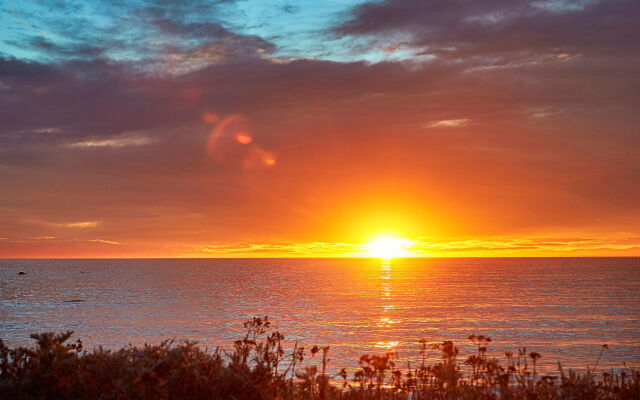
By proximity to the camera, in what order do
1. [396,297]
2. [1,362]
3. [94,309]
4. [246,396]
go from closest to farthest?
[246,396] → [1,362] → [94,309] → [396,297]

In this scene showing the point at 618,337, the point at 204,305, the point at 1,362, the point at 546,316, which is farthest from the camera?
the point at 204,305

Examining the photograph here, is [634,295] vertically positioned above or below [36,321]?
above

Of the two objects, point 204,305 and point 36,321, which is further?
point 204,305

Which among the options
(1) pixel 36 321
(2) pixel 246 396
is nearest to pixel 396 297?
(1) pixel 36 321

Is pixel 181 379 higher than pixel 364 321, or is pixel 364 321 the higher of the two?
pixel 364 321

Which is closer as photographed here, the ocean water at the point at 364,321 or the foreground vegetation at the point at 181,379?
the foreground vegetation at the point at 181,379

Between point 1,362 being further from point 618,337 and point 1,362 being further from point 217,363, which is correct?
point 618,337

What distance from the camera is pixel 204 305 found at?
230ft

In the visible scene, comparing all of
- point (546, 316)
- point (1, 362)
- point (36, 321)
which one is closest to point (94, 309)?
point (36, 321)

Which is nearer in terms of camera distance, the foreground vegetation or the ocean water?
the foreground vegetation

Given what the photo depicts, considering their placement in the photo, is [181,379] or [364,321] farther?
[364,321]

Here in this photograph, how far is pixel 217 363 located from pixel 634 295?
97.2 m

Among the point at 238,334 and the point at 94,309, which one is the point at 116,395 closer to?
the point at 238,334

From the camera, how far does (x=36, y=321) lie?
177ft
